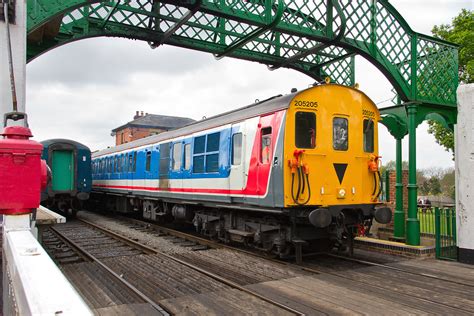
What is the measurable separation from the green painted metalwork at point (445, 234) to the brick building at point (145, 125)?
159 feet

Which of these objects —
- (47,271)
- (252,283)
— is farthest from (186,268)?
(47,271)

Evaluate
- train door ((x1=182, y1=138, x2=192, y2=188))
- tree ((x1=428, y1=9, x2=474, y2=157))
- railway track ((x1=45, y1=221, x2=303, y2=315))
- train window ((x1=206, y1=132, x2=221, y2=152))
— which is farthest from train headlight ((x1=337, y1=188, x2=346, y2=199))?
tree ((x1=428, y1=9, x2=474, y2=157))

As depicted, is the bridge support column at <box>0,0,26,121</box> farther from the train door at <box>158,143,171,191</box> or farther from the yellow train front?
the train door at <box>158,143,171,191</box>

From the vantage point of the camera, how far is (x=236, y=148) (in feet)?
29.7

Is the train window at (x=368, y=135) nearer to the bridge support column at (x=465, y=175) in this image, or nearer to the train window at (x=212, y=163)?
the bridge support column at (x=465, y=175)

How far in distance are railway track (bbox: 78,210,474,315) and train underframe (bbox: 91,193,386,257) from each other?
0.39m

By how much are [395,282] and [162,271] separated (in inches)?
161

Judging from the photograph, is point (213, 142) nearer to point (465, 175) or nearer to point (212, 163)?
point (212, 163)

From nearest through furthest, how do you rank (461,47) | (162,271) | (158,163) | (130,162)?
(162,271), (158,163), (130,162), (461,47)

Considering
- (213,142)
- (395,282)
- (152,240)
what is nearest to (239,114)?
(213,142)

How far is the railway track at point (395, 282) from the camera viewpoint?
563 centimetres

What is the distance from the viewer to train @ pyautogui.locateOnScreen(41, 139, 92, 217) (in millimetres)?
15672

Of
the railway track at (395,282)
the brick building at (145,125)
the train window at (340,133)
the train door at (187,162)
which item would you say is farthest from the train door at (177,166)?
the brick building at (145,125)

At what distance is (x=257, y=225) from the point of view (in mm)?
8641
